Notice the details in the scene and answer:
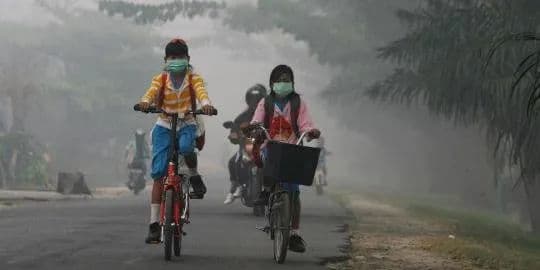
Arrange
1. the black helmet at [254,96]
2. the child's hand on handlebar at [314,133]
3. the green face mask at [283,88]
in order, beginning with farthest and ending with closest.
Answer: the black helmet at [254,96] → the green face mask at [283,88] → the child's hand on handlebar at [314,133]

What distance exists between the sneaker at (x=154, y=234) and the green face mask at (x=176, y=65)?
5.00ft

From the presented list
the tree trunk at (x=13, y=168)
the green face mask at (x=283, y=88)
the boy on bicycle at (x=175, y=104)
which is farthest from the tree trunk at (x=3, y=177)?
the green face mask at (x=283, y=88)

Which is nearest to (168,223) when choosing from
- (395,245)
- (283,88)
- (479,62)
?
(283,88)

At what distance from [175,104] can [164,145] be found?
0.44 meters

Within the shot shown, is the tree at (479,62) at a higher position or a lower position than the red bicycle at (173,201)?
higher

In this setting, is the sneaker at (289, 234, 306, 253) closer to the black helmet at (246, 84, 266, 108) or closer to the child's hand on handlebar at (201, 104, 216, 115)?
the child's hand on handlebar at (201, 104, 216, 115)

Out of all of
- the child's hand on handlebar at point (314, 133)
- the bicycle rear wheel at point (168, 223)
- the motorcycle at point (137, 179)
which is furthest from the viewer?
the motorcycle at point (137, 179)

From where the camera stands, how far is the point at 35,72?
4531 centimetres

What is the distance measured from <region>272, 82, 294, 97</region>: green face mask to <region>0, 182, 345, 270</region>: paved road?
168 cm

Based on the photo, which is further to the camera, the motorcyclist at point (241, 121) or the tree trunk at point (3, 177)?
the tree trunk at point (3, 177)

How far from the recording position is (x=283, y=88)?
10055 mm

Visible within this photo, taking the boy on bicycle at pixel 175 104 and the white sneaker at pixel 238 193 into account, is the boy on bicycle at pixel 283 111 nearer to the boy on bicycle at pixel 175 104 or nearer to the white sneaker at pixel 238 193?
the boy on bicycle at pixel 175 104

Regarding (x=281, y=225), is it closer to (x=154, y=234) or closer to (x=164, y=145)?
(x=154, y=234)

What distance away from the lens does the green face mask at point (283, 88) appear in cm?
1005
